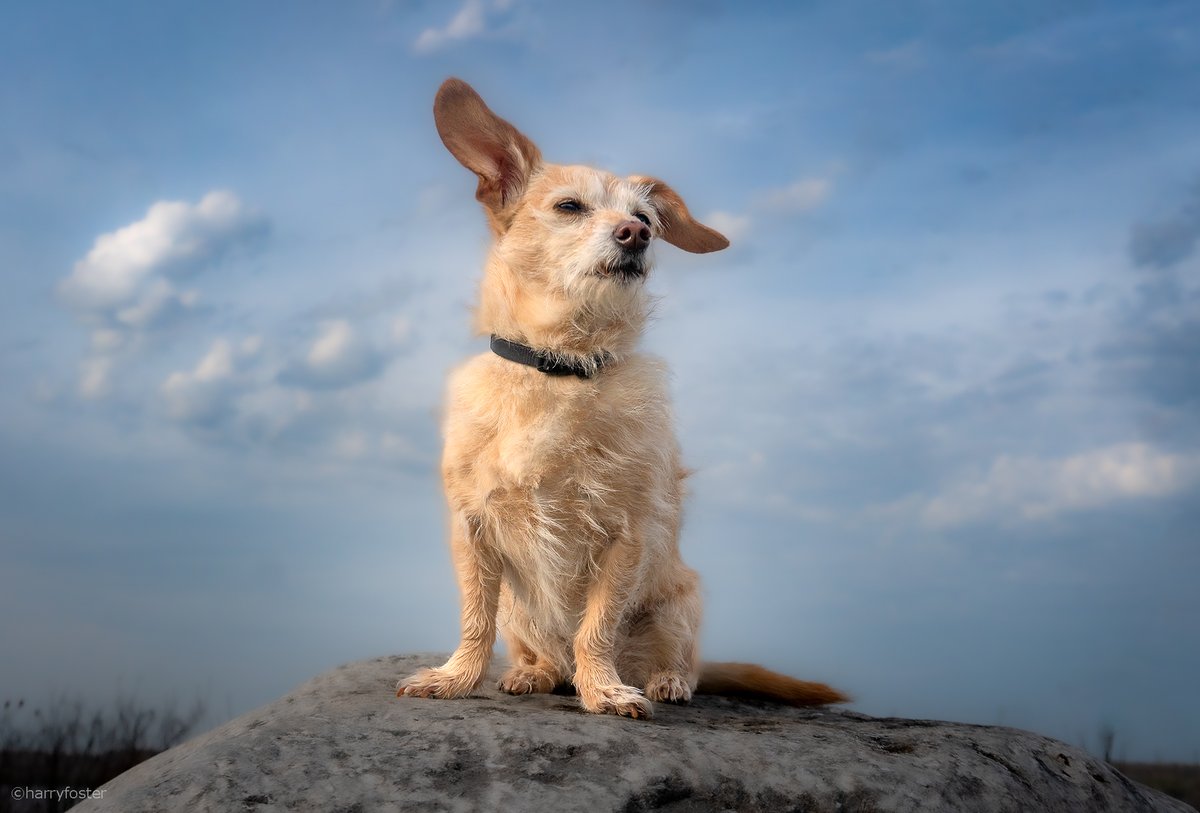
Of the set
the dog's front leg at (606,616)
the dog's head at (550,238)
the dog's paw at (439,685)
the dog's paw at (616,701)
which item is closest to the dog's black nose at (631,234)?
the dog's head at (550,238)

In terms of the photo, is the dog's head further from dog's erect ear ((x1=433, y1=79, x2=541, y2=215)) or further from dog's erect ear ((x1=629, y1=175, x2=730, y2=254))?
dog's erect ear ((x1=629, y1=175, x2=730, y2=254))

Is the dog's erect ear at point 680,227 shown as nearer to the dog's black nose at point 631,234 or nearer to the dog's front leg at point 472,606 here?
the dog's black nose at point 631,234

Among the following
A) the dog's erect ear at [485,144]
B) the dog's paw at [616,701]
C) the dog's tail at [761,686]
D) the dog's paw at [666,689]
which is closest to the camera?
the dog's paw at [616,701]

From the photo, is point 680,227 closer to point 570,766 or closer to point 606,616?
point 606,616

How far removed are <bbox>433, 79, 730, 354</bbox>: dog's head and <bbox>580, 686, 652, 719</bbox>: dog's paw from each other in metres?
1.62

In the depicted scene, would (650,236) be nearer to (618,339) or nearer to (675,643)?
(618,339)

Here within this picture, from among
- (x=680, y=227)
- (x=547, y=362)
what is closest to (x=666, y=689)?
(x=547, y=362)

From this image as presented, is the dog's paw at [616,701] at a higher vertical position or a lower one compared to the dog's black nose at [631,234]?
lower

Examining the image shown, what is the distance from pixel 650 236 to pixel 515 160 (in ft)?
3.04

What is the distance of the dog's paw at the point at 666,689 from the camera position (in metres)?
5.41

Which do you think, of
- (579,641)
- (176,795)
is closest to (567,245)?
(579,641)

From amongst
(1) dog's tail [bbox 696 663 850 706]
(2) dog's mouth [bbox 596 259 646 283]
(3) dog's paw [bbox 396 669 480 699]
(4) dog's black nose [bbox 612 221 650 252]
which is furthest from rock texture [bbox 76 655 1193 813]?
(4) dog's black nose [bbox 612 221 650 252]

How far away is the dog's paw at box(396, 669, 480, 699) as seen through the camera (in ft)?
16.1

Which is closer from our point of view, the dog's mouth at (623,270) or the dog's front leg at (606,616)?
the dog's mouth at (623,270)
